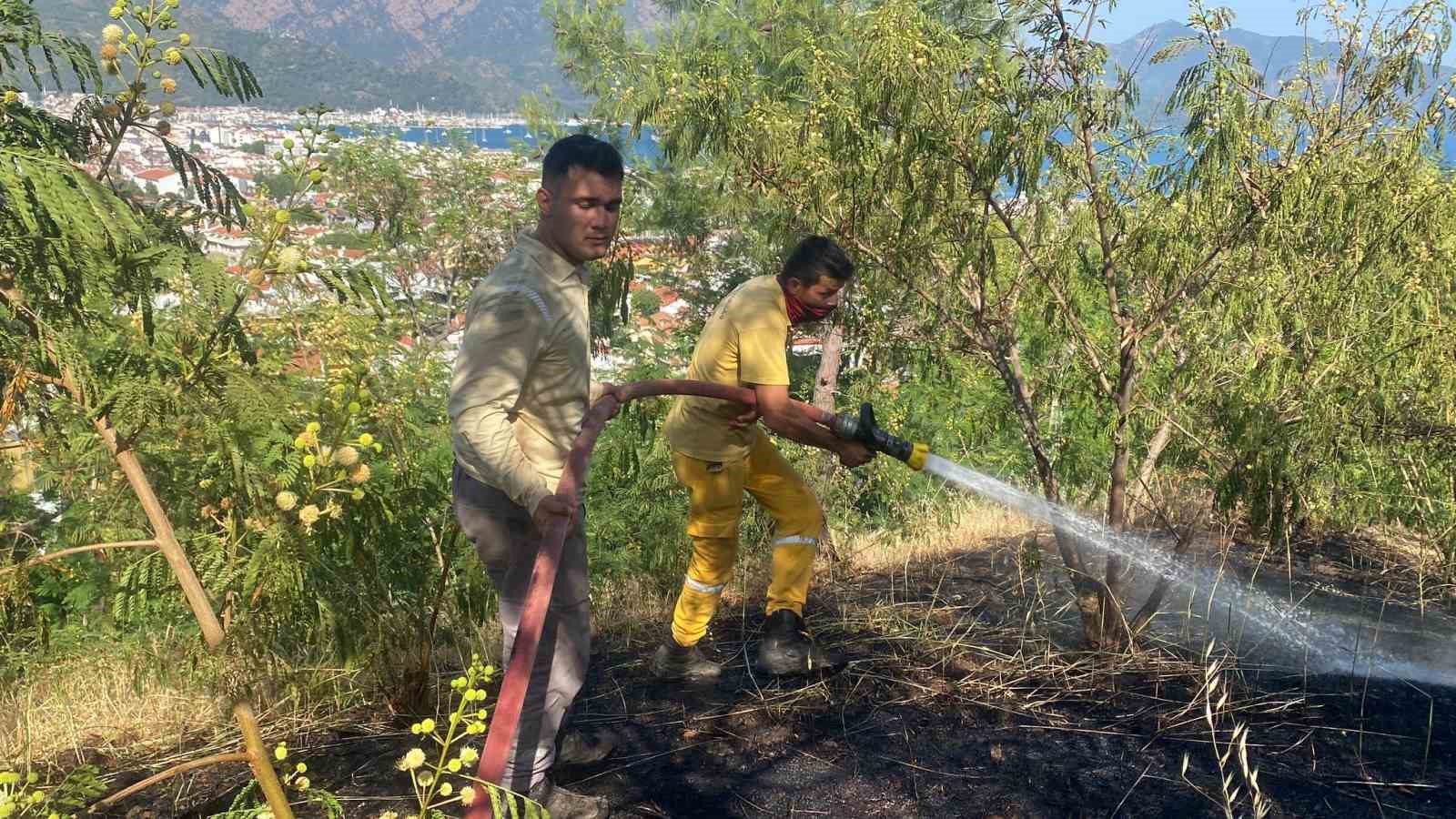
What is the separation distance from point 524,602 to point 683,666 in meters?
1.30

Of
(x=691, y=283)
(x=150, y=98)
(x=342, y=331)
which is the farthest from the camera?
(x=691, y=283)

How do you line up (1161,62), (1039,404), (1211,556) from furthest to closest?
(1211,556), (1039,404), (1161,62)

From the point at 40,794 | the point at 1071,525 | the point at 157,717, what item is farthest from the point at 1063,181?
the point at 157,717

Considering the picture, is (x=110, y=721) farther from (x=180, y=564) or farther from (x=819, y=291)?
(x=819, y=291)

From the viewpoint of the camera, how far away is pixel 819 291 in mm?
3510

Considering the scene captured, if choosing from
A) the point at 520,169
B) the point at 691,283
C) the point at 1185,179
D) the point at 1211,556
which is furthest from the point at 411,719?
the point at 520,169

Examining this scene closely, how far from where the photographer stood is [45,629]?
7.14 ft

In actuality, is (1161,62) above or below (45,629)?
above

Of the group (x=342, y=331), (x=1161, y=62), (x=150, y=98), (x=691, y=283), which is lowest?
(x=691, y=283)

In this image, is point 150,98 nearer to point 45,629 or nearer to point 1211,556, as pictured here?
point 45,629

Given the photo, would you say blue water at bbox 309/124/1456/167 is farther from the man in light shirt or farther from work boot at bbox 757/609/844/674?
work boot at bbox 757/609/844/674

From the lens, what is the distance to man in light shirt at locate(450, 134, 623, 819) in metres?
2.40

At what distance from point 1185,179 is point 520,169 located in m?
18.9

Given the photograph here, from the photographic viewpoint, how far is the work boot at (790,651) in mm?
3613
